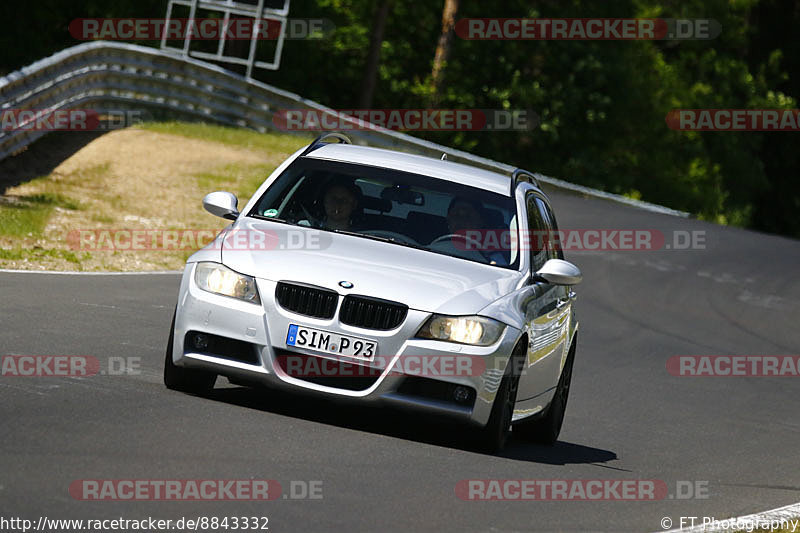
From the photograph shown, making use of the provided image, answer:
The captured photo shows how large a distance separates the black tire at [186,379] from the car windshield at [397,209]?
1.13 meters

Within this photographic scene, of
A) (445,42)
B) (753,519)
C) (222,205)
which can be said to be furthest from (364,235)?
(445,42)

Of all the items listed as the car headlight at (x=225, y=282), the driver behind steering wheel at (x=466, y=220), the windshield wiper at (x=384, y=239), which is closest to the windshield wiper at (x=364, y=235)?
the windshield wiper at (x=384, y=239)

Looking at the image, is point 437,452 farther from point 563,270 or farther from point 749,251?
point 749,251

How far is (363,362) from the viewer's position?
27.4 feet

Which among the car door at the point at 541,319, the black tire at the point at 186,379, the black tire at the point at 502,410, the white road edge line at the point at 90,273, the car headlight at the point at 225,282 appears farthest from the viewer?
the white road edge line at the point at 90,273

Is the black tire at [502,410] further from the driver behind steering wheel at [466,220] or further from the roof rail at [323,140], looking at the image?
the roof rail at [323,140]

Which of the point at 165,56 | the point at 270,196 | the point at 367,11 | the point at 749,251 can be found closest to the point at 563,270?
the point at 270,196

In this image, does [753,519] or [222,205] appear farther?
[222,205]

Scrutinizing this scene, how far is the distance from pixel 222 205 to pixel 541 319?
209 centimetres

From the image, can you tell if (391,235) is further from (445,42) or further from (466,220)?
(445,42)

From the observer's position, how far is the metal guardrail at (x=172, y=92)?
82.9 ft

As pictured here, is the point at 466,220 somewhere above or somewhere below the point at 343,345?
above

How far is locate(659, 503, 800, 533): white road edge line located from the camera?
7363mm

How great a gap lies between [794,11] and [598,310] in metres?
51.9
